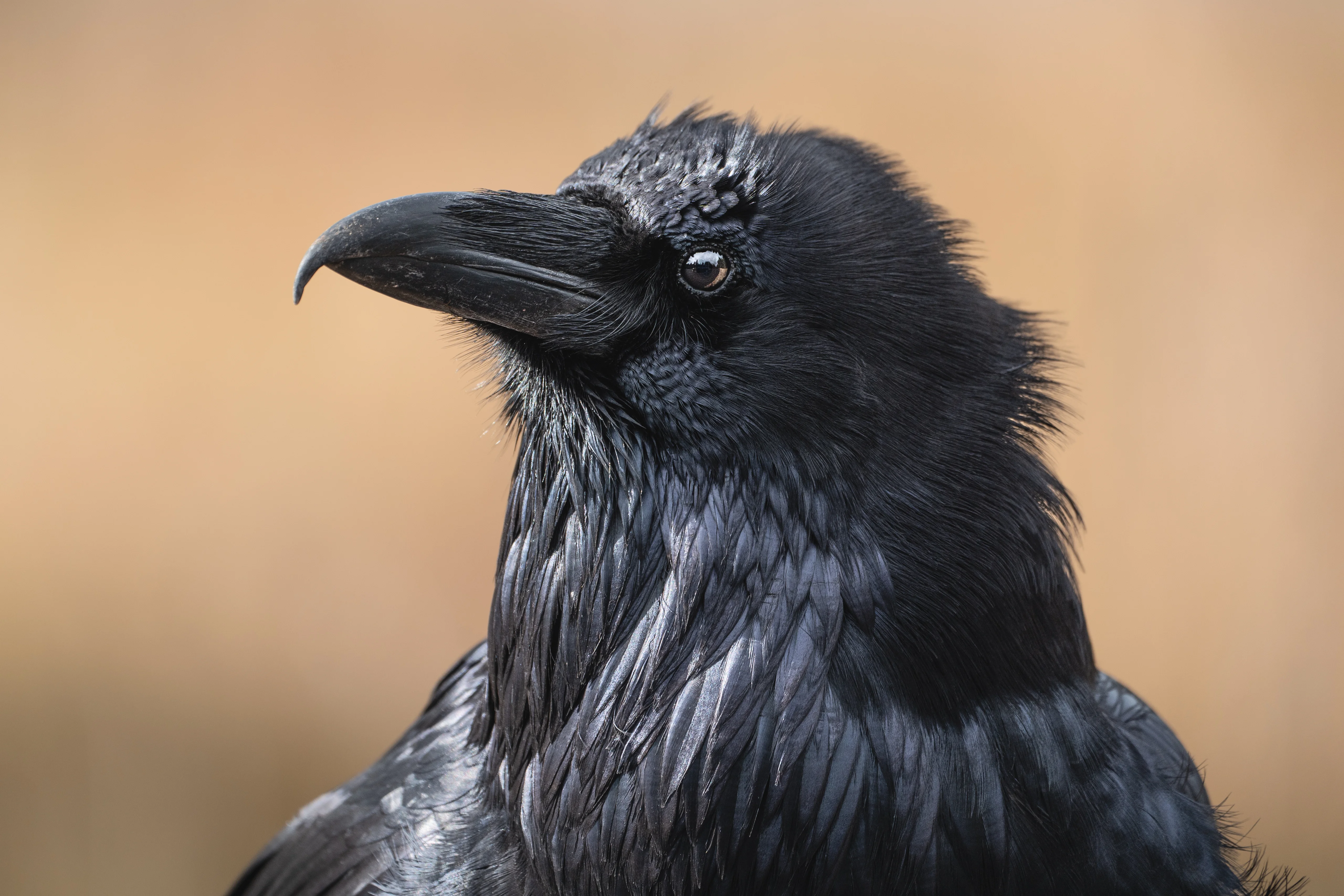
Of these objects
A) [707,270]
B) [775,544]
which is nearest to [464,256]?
[707,270]

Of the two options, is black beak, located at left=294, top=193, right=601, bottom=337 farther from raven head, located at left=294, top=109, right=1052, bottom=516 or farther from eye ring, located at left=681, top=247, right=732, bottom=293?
eye ring, located at left=681, top=247, right=732, bottom=293

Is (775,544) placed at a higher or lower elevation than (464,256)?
lower

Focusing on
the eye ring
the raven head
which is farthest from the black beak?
the eye ring

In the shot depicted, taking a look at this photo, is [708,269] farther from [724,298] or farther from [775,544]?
[775,544]

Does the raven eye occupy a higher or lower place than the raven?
higher

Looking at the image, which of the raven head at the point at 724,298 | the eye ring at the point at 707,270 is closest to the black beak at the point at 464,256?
the raven head at the point at 724,298

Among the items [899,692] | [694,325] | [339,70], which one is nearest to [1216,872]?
[899,692]
